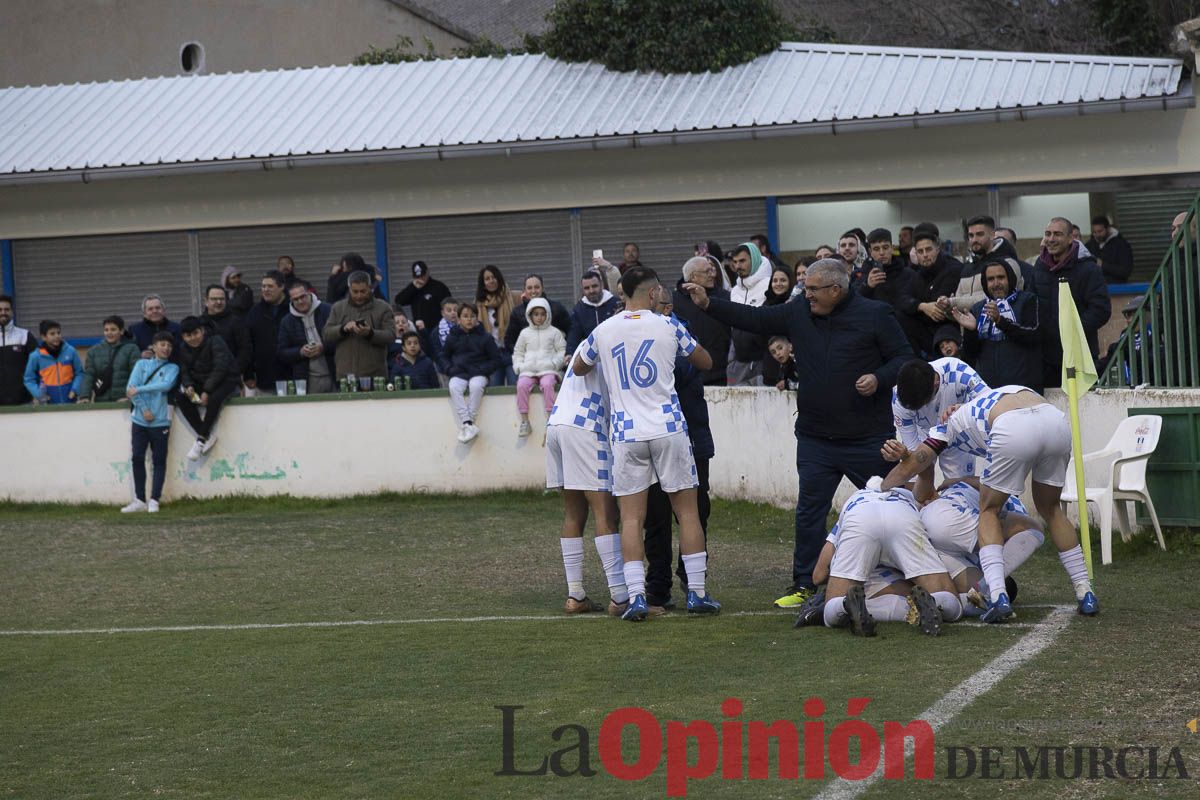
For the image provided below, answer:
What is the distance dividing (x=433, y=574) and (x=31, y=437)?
800 centimetres

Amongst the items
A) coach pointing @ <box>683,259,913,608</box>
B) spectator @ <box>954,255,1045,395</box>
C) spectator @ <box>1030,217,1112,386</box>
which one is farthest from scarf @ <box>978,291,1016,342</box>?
coach pointing @ <box>683,259,913,608</box>

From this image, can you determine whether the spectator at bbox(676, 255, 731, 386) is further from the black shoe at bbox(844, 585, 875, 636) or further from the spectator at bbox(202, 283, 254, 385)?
the spectator at bbox(202, 283, 254, 385)

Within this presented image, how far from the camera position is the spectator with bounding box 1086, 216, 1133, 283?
16953 mm

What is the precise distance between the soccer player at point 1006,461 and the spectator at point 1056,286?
3.33 metres

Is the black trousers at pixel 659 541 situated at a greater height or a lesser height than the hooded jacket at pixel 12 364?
lesser

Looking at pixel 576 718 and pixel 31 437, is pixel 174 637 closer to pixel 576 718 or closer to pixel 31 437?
pixel 576 718

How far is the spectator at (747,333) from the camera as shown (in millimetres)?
14570

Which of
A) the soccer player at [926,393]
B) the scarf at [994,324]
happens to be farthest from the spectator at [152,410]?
the soccer player at [926,393]

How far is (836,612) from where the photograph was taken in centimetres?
896

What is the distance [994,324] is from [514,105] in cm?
1016

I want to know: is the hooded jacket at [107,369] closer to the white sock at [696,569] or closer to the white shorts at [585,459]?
the white shorts at [585,459]

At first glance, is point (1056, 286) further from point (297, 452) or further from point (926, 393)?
point (297, 452)

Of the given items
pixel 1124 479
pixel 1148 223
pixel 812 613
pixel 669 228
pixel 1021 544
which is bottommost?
pixel 812 613

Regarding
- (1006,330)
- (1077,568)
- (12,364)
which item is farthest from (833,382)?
(12,364)
